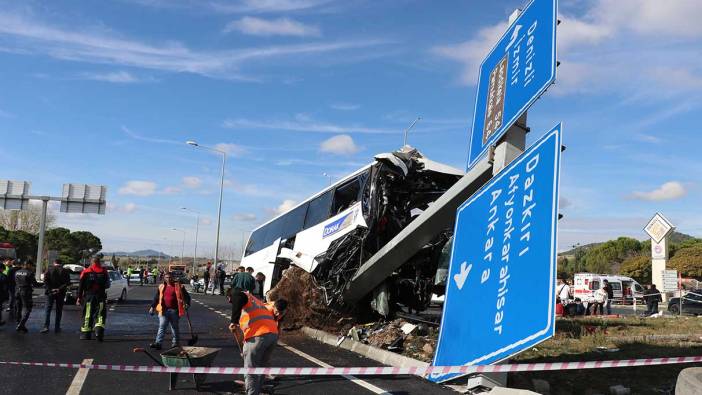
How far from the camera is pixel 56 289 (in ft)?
39.1

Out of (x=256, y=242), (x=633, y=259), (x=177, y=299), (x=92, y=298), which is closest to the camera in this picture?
(x=177, y=299)

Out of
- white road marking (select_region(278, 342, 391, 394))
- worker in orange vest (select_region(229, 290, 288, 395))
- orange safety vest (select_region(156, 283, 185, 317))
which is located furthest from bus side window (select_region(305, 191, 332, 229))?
worker in orange vest (select_region(229, 290, 288, 395))

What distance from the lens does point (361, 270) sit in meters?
11.7

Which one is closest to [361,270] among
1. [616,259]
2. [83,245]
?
[616,259]

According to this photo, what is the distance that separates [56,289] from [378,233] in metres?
6.96

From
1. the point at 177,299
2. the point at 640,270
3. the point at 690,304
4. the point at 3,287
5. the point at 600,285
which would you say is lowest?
the point at 3,287

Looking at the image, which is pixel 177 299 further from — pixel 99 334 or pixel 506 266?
pixel 506 266

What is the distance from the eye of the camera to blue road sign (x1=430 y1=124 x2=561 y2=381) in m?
5.72

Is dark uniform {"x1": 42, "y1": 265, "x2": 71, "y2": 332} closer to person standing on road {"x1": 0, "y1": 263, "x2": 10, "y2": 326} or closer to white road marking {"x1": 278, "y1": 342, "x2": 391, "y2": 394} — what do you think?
person standing on road {"x1": 0, "y1": 263, "x2": 10, "y2": 326}

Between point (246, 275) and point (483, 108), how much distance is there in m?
6.62

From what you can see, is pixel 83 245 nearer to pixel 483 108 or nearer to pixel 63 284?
pixel 63 284

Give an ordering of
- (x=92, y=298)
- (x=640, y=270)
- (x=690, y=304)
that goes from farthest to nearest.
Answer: (x=640, y=270) < (x=690, y=304) < (x=92, y=298)

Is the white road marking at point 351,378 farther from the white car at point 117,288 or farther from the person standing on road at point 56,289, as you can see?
the white car at point 117,288

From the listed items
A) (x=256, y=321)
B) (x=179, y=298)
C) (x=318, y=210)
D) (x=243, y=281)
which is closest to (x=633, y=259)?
(x=318, y=210)
